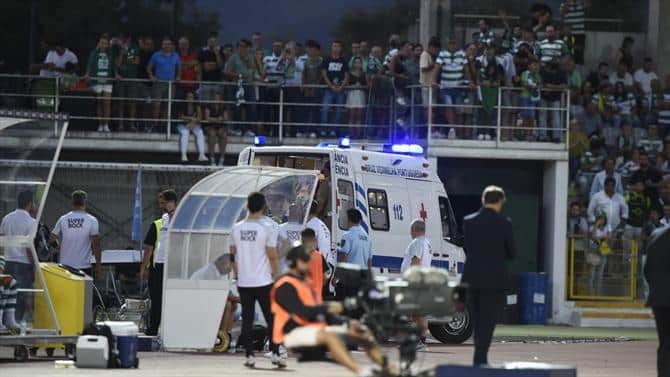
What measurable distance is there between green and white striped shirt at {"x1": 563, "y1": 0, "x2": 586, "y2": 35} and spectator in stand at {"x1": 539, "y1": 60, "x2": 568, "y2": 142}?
4977mm

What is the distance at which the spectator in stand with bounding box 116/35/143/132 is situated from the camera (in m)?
31.3

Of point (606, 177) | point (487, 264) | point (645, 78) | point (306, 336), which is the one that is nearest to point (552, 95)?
point (606, 177)

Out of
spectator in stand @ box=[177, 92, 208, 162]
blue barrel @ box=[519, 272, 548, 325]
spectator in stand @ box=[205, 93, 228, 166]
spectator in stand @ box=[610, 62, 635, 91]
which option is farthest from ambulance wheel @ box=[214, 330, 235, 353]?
spectator in stand @ box=[610, 62, 635, 91]

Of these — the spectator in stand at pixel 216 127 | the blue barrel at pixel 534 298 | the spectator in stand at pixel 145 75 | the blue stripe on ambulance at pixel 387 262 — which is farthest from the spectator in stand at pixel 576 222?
the blue stripe on ambulance at pixel 387 262

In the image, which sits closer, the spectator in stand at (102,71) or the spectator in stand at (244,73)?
the spectator in stand at (102,71)

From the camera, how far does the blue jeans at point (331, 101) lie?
→ 103 feet

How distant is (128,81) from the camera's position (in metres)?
31.2

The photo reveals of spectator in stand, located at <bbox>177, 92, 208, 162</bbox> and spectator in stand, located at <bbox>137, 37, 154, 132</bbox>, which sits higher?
spectator in stand, located at <bbox>137, 37, 154, 132</bbox>

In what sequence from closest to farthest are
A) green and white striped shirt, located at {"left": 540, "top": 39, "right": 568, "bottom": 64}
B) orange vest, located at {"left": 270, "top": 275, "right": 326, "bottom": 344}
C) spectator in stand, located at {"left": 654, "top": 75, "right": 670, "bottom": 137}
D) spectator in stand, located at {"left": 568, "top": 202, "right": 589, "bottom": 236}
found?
orange vest, located at {"left": 270, "top": 275, "right": 326, "bottom": 344} < green and white striped shirt, located at {"left": 540, "top": 39, "right": 568, "bottom": 64} < spectator in stand, located at {"left": 568, "top": 202, "right": 589, "bottom": 236} < spectator in stand, located at {"left": 654, "top": 75, "right": 670, "bottom": 137}

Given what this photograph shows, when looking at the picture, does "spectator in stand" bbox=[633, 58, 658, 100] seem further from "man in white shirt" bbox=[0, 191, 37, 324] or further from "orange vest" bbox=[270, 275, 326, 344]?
"orange vest" bbox=[270, 275, 326, 344]

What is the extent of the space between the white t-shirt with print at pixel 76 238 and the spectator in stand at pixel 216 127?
30.7ft

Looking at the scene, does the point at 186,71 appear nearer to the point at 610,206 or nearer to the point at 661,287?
the point at 610,206

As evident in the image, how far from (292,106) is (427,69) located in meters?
2.62

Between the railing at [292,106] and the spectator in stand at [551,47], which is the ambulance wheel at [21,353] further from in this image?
the spectator in stand at [551,47]
